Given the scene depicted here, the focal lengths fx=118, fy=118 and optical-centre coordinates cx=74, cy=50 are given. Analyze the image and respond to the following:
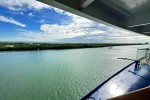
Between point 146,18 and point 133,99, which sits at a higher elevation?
point 146,18

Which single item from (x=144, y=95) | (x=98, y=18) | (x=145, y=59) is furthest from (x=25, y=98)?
(x=145, y=59)

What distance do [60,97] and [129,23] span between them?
3.71 metres

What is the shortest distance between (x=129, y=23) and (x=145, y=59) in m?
5.41

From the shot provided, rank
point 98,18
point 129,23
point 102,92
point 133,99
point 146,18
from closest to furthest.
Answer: point 133,99 → point 98,18 → point 146,18 → point 129,23 → point 102,92

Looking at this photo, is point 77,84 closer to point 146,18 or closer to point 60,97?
point 60,97

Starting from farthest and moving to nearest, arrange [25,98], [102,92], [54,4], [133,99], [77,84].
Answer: [77,84]
[25,98]
[102,92]
[54,4]
[133,99]

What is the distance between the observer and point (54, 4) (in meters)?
1.36

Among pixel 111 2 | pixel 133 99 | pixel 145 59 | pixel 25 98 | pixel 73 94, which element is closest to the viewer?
pixel 133 99

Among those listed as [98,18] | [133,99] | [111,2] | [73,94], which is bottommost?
[73,94]

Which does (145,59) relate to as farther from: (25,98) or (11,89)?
(11,89)

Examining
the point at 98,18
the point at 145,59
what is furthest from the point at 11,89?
the point at 145,59

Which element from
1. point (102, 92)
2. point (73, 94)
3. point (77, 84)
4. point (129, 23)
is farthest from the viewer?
point (77, 84)

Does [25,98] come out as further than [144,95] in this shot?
Yes

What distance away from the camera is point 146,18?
2.28 m
